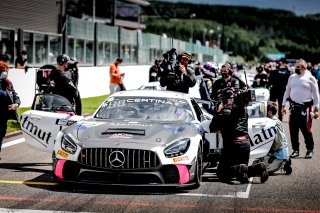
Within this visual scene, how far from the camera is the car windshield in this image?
10.5 meters

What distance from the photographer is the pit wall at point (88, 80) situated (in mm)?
23969

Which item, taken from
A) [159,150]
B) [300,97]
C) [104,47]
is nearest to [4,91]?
[159,150]

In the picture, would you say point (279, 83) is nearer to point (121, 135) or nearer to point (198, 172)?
point (198, 172)

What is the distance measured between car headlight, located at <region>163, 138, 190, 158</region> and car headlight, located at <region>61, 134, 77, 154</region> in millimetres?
1162

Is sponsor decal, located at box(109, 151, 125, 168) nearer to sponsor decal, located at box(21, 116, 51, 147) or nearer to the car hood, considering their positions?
the car hood

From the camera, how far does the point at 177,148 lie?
931 cm

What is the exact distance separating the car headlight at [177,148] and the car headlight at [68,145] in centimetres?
116

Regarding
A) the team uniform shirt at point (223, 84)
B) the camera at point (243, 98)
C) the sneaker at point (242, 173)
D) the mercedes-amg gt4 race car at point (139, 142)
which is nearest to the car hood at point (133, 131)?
the mercedes-amg gt4 race car at point (139, 142)

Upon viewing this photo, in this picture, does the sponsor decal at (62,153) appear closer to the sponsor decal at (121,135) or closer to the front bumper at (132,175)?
the front bumper at (132,175)

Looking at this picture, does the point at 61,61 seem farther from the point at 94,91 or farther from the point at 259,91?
the point at 94,91

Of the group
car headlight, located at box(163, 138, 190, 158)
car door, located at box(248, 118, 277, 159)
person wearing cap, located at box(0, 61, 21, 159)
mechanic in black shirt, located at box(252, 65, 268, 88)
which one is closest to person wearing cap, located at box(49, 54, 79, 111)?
person wearing cap, located at box(0, 61, 21, 159)

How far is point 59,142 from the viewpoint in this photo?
970cm

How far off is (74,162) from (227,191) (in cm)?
204

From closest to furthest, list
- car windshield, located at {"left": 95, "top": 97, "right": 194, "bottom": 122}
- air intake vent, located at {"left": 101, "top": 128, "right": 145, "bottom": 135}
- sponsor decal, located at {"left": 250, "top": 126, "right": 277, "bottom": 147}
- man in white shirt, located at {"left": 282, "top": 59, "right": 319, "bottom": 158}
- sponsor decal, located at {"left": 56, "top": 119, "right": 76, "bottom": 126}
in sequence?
air intake vent, located at {"left": 101, "top": 128, "right": 145, "bottom": 135}
car windshield, located at {"left": 95, "top": 97, "right": 194, "bottom": 122}
sponsor decal, located at {"left": 250, "top": 126, "right": 277, "bottom": 147}
sponsor decal, located at {"left": 56, "top": 119, "right": 76, "bottom": 126}
man in white shirt, located at {"left": 282, "top": 59, "right": 319, "bottom": 158}
